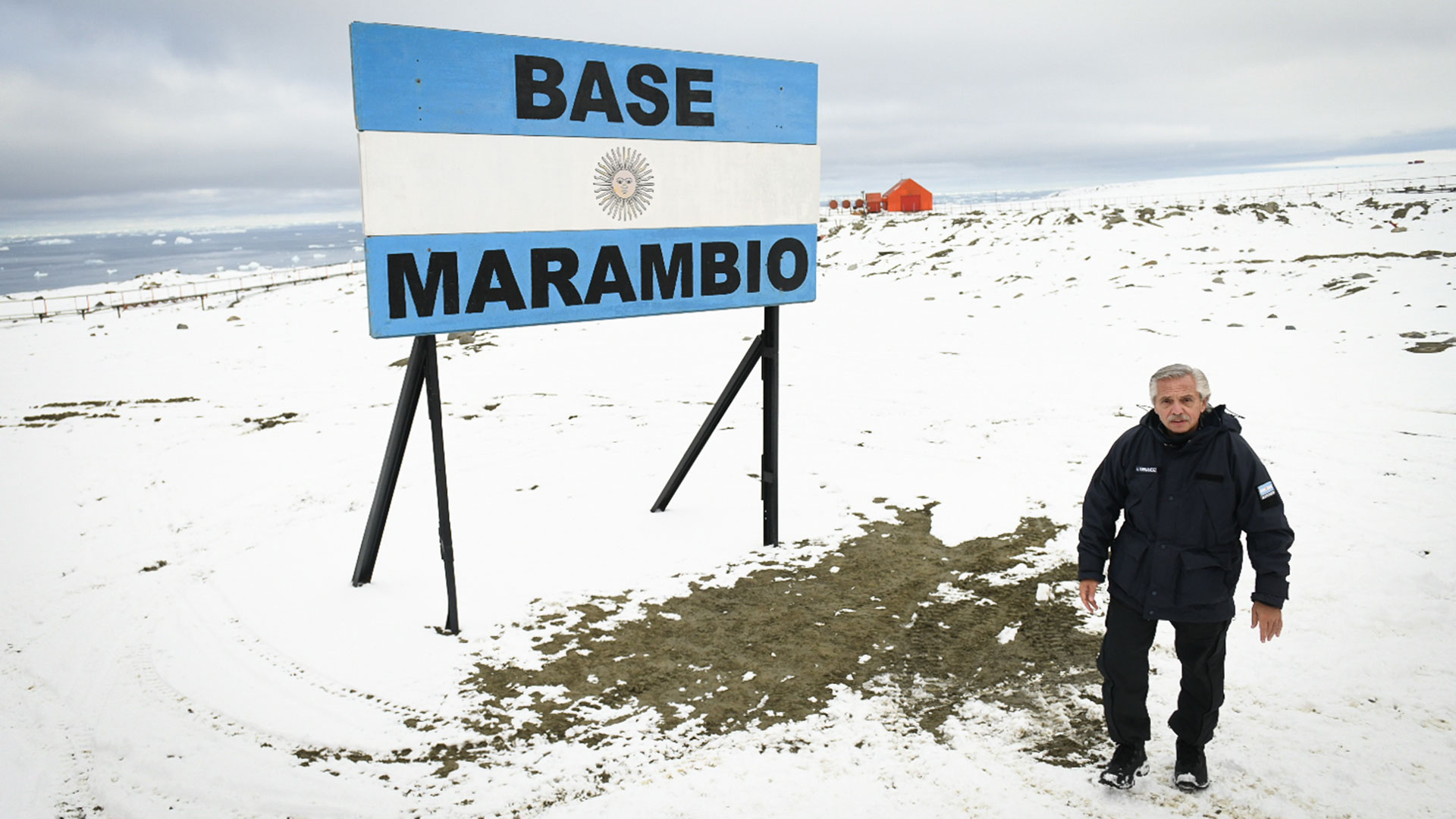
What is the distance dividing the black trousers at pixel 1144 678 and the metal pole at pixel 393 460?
4.05 metres

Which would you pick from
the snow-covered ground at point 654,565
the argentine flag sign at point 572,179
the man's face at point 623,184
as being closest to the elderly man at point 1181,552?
the snow-covered ground at point 654,565

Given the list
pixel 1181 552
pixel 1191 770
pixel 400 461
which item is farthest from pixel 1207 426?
pixel 400 461

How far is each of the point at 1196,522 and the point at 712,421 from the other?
421 cm

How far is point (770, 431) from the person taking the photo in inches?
267

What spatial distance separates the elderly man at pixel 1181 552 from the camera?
3.26m

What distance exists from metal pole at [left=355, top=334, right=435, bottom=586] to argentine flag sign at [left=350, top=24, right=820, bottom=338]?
482mm

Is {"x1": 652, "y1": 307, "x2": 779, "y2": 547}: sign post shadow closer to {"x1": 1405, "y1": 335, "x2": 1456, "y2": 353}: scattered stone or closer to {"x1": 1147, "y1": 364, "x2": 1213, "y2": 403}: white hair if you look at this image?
{"x1": 1147, "y1": 364, "x2": 1213, "y2": 403}: white hair

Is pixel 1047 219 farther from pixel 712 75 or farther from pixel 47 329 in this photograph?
pixel 47 329

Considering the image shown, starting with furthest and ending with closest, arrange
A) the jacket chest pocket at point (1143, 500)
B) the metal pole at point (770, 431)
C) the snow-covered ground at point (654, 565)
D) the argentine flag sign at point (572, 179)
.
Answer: the metal pole at point (770, 431)
the argentine flag sign at point (572, 179)
the snow-covered ground at point (654, 565)
the jacket chest pocket at point (1143, 500)

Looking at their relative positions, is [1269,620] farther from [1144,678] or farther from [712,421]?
[712,421]

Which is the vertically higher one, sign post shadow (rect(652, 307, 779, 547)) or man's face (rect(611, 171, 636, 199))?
man's face (rect(611, 171, 636, 199))

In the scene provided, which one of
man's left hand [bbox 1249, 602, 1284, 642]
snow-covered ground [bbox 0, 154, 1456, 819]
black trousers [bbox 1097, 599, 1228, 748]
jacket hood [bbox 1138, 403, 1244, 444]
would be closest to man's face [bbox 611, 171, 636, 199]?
snow-covered ground [bbox 0, 154, 1456, 819]

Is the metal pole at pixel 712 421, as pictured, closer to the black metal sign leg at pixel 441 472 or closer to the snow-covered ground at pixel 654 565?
the snow-covered ground at pixel 654 565

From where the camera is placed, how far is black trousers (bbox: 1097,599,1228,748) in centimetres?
344
